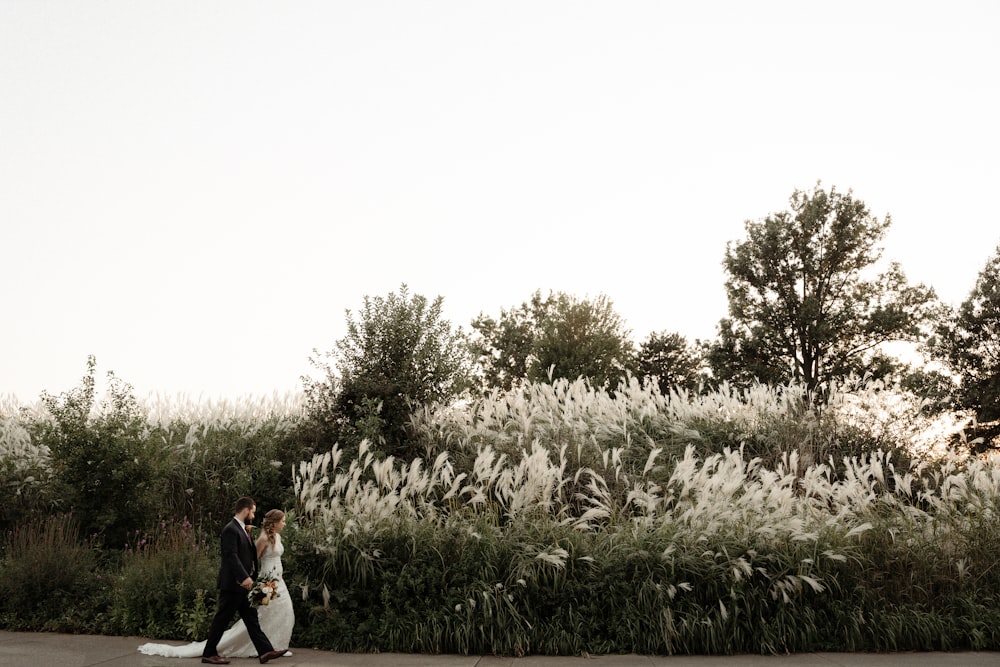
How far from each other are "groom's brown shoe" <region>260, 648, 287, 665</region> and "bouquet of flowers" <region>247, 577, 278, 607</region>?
0.44 meters

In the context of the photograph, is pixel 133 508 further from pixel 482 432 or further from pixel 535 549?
pixel 535 549

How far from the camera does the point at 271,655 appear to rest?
6.91 meters

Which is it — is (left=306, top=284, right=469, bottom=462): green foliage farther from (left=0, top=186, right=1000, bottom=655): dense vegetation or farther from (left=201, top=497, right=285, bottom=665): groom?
(left=201, top=497, right=285, bottom=665): groom

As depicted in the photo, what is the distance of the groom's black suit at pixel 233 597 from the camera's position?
22.7 ft

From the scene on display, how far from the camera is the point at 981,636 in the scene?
701cm

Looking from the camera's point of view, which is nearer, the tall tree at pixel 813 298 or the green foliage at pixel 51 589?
the green foliage at pixel 51 589

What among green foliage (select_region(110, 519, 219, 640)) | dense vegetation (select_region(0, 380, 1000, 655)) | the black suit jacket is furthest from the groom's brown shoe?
green foliage (select_region(110, 519, 219, 640))

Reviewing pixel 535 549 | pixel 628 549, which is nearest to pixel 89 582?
pixel 535 549

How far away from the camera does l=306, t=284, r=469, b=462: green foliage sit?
1228 cm

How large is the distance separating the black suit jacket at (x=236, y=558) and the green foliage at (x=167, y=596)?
0.84 meters

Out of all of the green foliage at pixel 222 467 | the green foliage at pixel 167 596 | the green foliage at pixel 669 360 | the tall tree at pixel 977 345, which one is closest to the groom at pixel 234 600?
the green foliage at pixel 167 596

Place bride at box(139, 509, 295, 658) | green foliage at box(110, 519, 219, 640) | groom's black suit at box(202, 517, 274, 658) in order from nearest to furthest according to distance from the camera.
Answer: groom's black suit at box(202, 517, 274, 658)
bride at box(139, 509, 295, 658)
green foliage at box(110, 519, 219, 640)

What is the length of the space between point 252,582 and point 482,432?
5.39 meters

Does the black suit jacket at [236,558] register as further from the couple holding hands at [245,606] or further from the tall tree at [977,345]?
the tall tree at [977,345]
